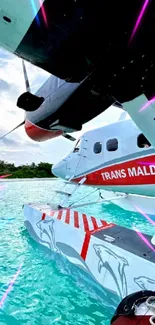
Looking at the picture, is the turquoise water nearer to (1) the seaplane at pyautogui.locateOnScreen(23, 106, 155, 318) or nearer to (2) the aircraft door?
(1) the seaplane at pyautogui.locateOnScreen(23, 106, 155, 318)

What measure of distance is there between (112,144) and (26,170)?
77.6 ft

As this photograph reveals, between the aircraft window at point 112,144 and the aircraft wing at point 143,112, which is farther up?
the aircraft window at point 112,144

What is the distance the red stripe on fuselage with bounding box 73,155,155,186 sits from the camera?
491 centimetres

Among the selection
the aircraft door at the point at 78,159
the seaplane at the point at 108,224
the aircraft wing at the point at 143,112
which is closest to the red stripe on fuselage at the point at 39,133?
the seaplane at the point at 108,224

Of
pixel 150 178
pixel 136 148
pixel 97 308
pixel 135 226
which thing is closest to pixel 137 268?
pixel 97 308

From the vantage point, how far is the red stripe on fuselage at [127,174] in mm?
4910

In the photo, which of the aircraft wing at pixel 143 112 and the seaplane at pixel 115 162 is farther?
the seaplane at pixel 115 162

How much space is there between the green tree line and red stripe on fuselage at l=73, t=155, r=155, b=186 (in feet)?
72.8

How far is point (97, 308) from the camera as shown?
257 cm

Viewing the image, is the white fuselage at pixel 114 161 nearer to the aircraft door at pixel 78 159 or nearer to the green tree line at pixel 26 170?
the aircraft door at pixel 78 159

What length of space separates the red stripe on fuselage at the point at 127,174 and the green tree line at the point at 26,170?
22.2 metres

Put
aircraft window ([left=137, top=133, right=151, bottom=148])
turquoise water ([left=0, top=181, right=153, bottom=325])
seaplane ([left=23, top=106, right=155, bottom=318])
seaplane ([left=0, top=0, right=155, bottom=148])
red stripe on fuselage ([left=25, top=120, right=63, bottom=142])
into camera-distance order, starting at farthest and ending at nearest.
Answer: aircraft window ([left=137, top=133, right=151, bottom=148]), red stripe on fuselage ([left=25, top=120, right=63, bottom=142]), seaplane ([left=23, top=106, right=155, bottom=318]), turquoise water ([left=0, top=181, right=153, bottom=325]), seaplane ([left=0, top=0, right=155, bottom=148])

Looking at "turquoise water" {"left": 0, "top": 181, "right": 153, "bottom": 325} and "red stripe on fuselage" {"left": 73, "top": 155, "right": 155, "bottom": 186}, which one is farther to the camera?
"red stripe on fuselage" {"left": 73, "top": 155, "right": 155, "bottom": 186}

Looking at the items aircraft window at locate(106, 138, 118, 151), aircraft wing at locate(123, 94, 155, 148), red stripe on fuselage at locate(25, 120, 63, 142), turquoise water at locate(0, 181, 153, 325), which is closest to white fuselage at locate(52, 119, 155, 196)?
aircraft window at locate(106, 138, 118, 151)
